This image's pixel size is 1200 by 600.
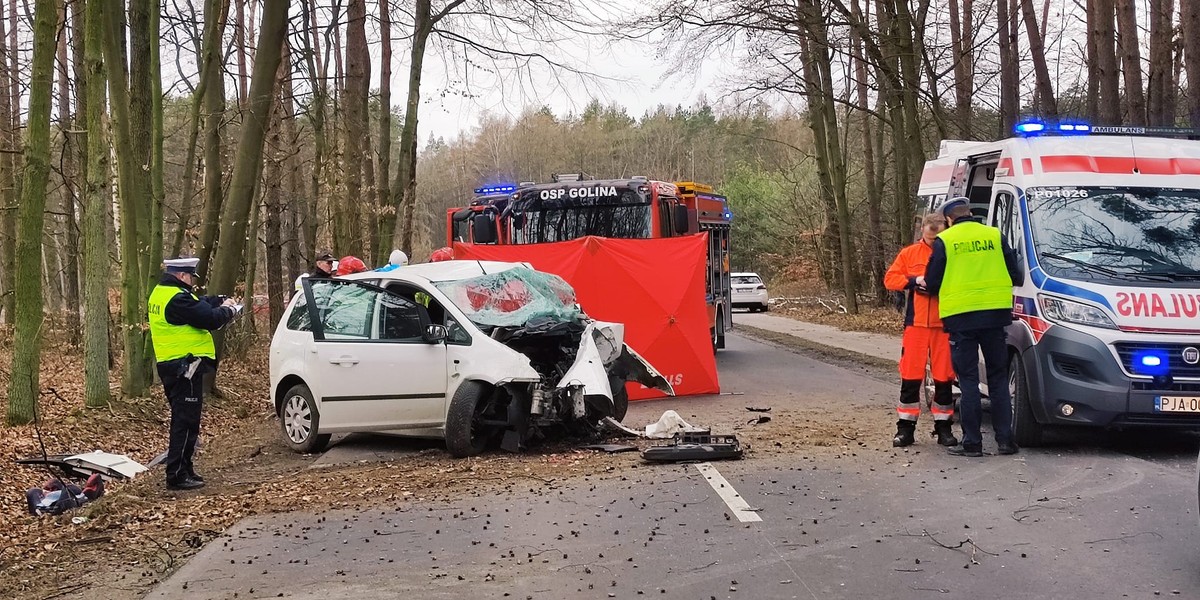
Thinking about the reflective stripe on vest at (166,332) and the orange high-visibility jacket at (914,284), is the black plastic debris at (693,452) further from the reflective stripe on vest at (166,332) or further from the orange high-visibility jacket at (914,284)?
the reflective stripe on vest at (166,332)

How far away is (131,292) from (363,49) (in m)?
8.95

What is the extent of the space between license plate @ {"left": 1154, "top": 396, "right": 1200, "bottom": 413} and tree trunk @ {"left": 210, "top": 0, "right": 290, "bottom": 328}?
1054 centimetres

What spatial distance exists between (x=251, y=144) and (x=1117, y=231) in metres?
10.3

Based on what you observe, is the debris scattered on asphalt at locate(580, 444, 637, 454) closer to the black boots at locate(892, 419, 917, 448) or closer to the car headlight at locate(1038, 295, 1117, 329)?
the black boots at locate(892, 419, 917, 448)

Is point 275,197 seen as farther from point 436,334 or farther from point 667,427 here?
point 667,427

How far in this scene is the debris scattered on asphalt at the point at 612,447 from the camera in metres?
9.35

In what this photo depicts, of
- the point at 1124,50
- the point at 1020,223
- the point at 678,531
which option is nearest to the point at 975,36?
the point at 1124,50

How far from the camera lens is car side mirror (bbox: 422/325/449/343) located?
9.50 meters

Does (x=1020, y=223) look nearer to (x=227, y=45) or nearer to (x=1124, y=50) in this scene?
(x=1124, y=50)

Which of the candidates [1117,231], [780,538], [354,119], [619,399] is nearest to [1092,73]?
[354,119]

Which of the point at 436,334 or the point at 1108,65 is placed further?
the point at 1108,65

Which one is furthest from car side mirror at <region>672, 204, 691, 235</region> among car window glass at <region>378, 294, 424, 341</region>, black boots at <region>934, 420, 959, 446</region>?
black boots at <region>934, 420, 959, 446</region>

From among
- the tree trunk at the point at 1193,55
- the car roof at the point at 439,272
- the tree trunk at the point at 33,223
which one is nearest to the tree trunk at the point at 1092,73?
the tree trunk at the point at 1193,55

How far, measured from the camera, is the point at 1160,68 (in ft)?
63.3
